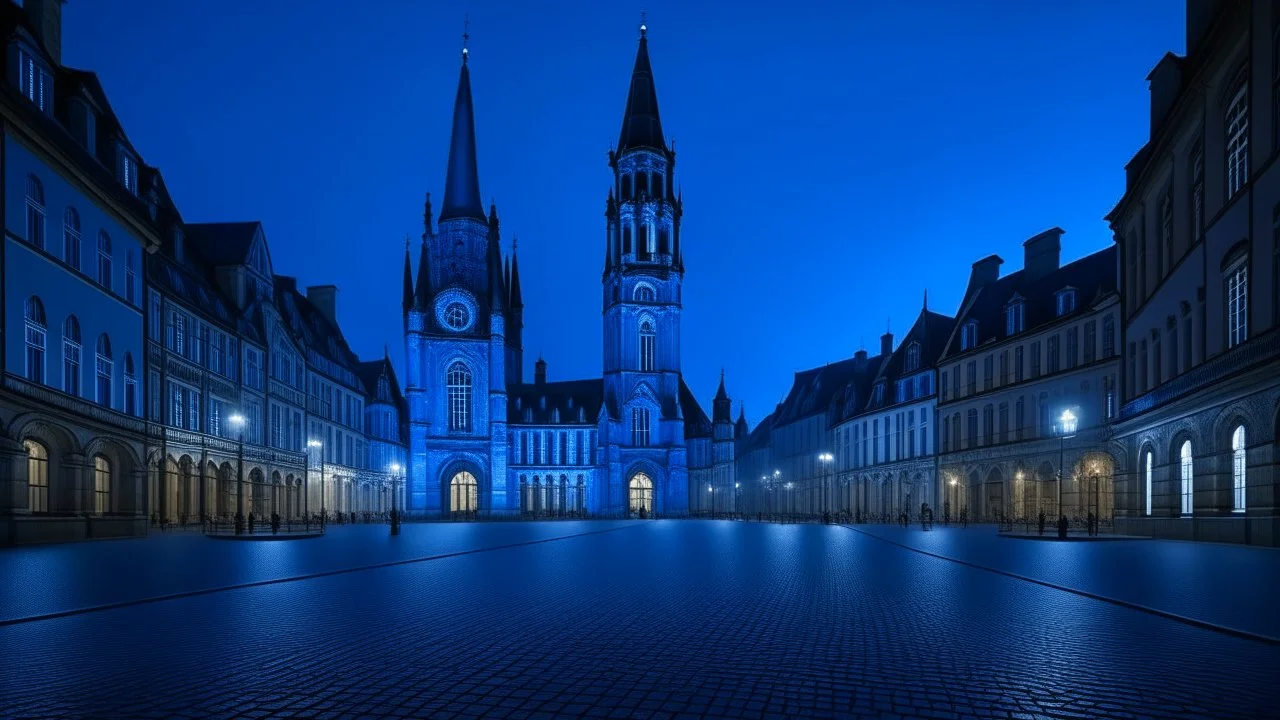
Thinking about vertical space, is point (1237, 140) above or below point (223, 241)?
below

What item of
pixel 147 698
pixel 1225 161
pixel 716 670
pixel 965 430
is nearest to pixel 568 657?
pixel 716 670

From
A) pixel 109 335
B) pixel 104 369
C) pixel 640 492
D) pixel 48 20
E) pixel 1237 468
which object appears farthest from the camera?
pixel 640 492

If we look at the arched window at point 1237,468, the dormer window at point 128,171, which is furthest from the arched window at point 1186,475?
the dormer window at point 128,171

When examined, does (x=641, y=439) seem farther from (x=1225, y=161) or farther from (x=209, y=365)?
(x=1225, y=161)

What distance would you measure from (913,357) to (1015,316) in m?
14.8

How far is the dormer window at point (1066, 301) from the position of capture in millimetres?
50844

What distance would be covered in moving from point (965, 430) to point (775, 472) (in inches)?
1648

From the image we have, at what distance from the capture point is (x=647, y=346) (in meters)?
109

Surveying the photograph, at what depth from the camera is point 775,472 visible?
334ft

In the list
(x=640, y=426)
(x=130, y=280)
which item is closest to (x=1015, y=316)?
(x=130, y=280)

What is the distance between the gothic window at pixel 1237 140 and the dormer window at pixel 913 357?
4327 cm

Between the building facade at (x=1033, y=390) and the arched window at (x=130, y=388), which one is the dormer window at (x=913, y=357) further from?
the arched window at (x=130, y=388)

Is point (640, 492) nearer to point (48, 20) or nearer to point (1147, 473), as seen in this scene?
point (1147, 473)

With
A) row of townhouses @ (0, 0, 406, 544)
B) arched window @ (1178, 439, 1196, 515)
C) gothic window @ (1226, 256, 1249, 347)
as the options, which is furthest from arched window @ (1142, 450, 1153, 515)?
row of townhouses @ (0, 0, 406, 544)
